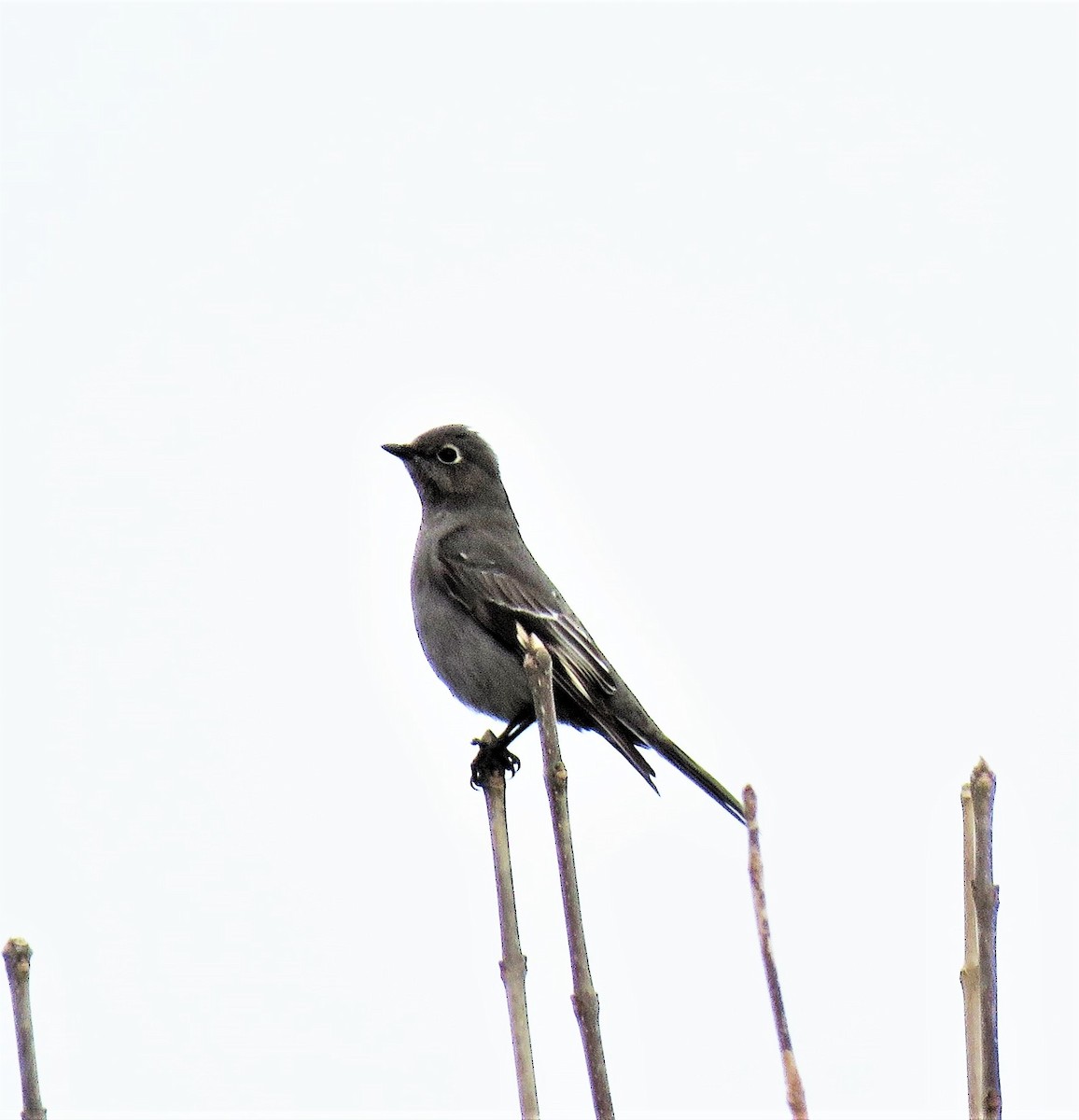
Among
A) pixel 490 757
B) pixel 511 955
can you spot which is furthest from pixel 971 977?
pixel 490 757

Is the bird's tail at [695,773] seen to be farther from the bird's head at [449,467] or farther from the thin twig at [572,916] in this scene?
the thin twig at [572,916]

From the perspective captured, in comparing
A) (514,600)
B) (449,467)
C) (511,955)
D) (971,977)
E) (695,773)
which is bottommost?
(971,977)

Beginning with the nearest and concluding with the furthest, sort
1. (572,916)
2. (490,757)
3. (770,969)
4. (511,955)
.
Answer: (770,969), (572,916), (511,955), (490,757)

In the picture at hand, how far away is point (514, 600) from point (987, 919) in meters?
7.21

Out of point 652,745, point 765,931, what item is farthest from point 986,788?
point 652,745

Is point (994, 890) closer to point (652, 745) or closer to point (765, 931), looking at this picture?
point (765, 931)

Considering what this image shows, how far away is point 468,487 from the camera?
11.8 metres

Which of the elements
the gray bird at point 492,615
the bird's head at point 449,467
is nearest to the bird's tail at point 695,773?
the gray bird at point 492,615

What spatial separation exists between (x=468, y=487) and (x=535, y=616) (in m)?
1.89

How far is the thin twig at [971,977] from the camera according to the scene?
311cm

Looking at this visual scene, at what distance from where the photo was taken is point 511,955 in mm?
3895

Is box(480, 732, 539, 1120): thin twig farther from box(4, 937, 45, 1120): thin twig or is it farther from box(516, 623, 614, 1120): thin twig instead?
box(4, 937, 45, 1120): thin twig

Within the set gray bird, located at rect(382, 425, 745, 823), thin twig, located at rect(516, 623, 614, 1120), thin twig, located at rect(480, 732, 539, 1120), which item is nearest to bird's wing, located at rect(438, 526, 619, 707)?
gray bird, located at rect(382, 425, 745, 823)

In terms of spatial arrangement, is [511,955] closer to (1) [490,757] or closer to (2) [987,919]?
(2) [987,919]
